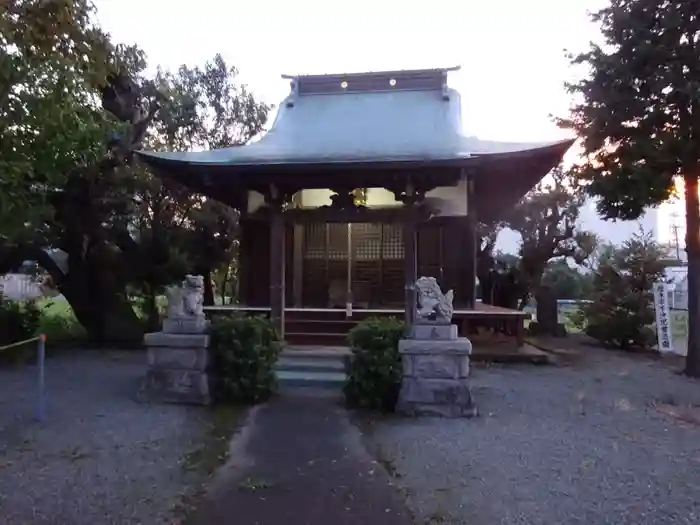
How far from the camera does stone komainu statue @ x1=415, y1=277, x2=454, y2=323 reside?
21.3 feet

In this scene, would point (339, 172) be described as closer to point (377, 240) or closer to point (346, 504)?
point (377, 240)

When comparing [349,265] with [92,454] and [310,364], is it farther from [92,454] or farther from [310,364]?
[92,454]

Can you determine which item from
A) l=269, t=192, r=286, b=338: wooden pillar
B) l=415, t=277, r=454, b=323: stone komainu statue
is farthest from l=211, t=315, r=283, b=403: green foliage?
l=269, t=192, r=286, b=338: wooden pillar

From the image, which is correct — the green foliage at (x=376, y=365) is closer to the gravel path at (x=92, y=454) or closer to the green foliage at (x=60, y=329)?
the gravel path at (x=92, y=454)

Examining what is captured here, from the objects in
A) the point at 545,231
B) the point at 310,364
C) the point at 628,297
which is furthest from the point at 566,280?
the point at 310,364

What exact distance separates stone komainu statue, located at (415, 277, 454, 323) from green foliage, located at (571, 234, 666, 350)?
8097 mm

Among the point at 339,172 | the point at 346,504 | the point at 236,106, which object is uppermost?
the point at 236,106

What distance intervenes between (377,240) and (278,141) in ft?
9.19

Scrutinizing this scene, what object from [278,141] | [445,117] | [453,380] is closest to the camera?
[453,380]

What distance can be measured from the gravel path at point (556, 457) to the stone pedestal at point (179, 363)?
7.12ft

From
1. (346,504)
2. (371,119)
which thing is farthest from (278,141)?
(346,504)

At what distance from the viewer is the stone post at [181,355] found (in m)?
6.86

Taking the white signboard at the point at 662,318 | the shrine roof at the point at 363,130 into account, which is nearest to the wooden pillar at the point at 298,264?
the shrine roof at the point at 363,130

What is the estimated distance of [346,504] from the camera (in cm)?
387
